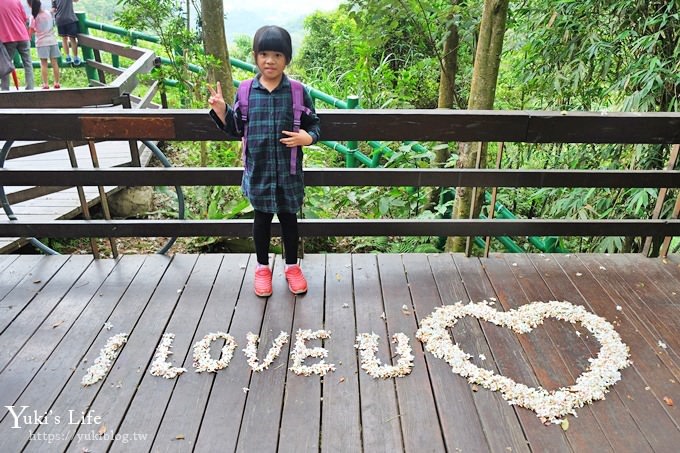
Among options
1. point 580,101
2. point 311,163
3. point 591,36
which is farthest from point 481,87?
point 311,163

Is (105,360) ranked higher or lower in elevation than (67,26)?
lower

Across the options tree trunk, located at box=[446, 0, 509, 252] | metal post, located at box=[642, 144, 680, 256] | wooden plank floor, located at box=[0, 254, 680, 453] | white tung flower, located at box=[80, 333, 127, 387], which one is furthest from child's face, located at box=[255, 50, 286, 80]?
metal post, located at box=[642, 144, 680, 256]

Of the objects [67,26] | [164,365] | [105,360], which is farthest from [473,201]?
[67,26]

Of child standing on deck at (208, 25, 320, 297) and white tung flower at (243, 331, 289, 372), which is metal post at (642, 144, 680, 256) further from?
white tung flower at (243, 331, 289, 372)

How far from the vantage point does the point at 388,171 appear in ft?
8.32

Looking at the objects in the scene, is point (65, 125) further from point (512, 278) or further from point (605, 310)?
point (605, 310)

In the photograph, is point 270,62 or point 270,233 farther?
point 270,233

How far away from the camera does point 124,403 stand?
1.82 meters

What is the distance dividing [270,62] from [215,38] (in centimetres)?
258

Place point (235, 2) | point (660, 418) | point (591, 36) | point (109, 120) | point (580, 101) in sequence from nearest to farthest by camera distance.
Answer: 1. point (660, 418)
2. point (109, 120)
3. point (591, 36)
4. point (580, 101)
5. point (235, 2)

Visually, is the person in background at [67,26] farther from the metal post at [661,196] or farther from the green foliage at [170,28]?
the metal post at [661,196]

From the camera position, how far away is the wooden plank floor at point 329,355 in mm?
1697

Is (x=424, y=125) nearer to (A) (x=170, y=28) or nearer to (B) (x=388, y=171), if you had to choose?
(B) (x=388, y=171)

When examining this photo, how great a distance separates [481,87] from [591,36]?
2.51 ft
